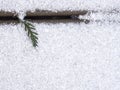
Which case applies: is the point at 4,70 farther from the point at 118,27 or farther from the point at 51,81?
the point at 118,27

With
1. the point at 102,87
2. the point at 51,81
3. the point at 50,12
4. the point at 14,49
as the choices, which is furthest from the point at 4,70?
the point at 102,87

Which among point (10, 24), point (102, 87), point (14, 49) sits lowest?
point (102, 87)

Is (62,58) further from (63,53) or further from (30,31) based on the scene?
(30,31)

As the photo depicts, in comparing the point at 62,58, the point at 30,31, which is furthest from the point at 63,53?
the point at 30,31

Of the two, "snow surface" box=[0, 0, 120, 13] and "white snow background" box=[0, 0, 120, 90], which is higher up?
"snow surface" box=[0, 0, 120, 13]

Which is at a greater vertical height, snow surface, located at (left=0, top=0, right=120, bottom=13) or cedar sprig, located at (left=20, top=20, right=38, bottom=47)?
snow surface, located at (left=0, top=0, right=120, bottom=13)

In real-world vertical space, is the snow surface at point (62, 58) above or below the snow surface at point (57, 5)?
below
